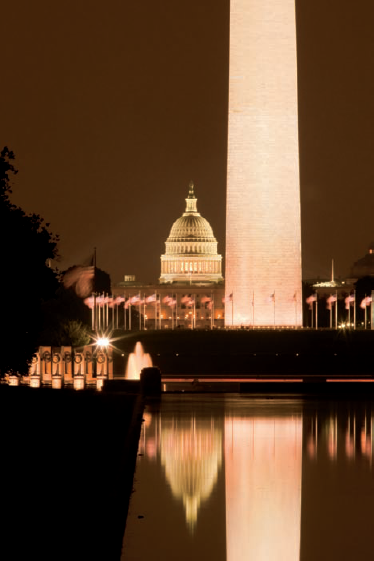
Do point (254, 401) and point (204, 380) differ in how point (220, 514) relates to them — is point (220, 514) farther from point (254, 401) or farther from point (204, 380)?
point (204, 380)

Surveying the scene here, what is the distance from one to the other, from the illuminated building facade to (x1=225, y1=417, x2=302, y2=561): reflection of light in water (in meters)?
44.8

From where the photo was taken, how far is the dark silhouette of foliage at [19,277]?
1259 inches

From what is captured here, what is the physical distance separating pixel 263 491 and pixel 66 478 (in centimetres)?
274

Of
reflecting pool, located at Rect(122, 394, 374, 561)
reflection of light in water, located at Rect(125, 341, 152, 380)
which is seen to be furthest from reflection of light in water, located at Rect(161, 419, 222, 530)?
reflection of light in water, located at Rect(125, 341, 152, 380)

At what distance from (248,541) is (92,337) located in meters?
71.0

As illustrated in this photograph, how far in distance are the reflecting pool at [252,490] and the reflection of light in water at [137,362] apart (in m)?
27.0

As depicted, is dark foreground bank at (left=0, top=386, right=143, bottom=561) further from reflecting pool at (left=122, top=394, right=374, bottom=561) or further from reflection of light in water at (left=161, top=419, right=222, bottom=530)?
reflection of light in water at (left=161, top=419, right=222, bottom=530)

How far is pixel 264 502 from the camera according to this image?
21.1 metres

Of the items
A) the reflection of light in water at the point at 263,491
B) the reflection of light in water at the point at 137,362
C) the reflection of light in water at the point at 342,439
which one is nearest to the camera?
the reflection of light in water at the point at 263,491

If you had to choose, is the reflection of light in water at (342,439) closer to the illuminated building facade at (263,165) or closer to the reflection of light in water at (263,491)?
the reflection of light in water at (263,491)

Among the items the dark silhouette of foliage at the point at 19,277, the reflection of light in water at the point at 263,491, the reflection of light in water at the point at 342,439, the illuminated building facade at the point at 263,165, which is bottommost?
the reflection of light in water at the point at 263,491

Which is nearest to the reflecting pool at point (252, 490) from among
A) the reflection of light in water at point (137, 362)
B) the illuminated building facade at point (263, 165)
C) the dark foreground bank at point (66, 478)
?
the dark foreground bank at point (66, 478)

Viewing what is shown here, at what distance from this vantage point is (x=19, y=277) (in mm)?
32312

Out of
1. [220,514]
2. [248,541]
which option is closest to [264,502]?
[220,514]
